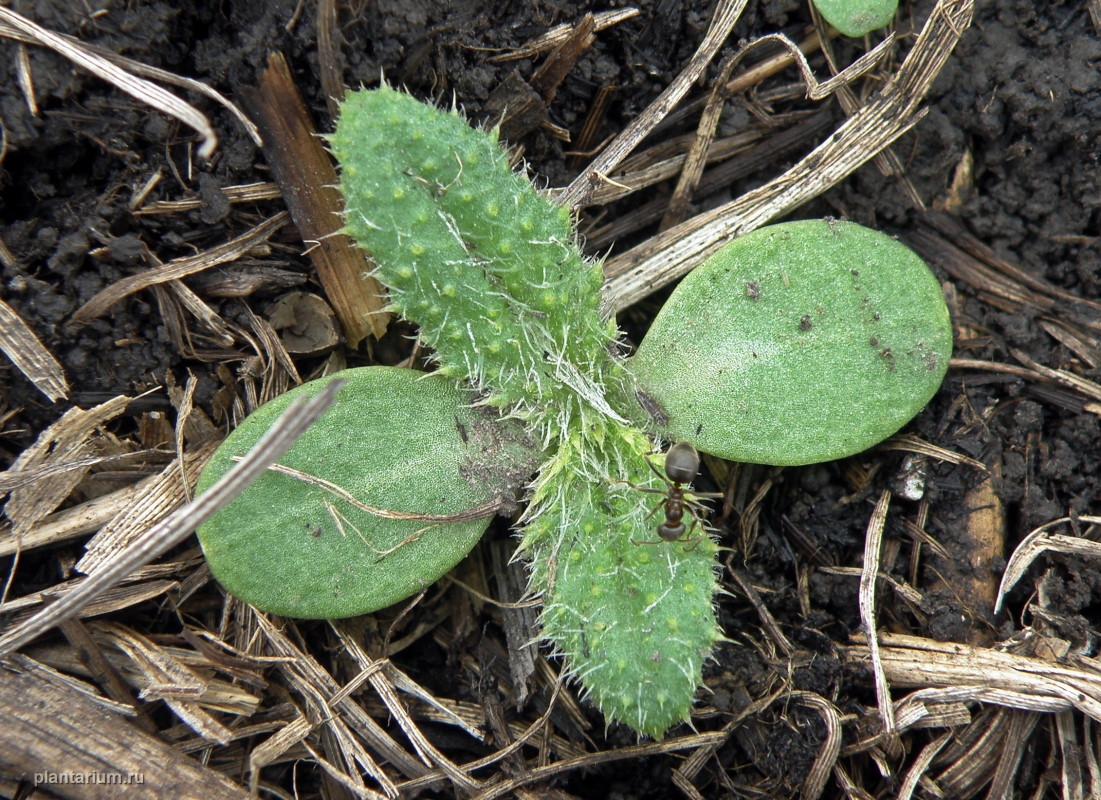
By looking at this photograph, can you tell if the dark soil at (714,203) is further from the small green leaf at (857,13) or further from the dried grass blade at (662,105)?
the small green leaf at (857,13)

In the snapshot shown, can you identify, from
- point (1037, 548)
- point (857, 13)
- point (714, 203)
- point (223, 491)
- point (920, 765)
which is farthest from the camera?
point (714, 203)

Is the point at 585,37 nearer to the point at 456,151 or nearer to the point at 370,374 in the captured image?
the point at 456,151

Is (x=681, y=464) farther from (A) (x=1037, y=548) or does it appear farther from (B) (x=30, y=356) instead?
(B) (x=30, y=356)

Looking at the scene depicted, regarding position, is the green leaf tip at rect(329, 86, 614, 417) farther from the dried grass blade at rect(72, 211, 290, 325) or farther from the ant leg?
the dried grass blade at rect(72, 211, 290, 325)

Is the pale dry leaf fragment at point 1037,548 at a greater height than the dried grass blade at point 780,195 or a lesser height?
lesser

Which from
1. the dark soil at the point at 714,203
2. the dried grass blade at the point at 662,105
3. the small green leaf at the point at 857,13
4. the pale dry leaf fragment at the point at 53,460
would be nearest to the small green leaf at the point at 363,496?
the dark soil at the point at 714,203

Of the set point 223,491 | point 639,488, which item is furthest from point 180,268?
point 639,488

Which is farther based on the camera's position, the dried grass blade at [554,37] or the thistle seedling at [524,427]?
the dried grass blade at [554,37]

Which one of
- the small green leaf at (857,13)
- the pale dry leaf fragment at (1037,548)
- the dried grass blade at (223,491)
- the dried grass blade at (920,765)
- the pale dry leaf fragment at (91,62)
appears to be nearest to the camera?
the dried grass blade at (223,491)
